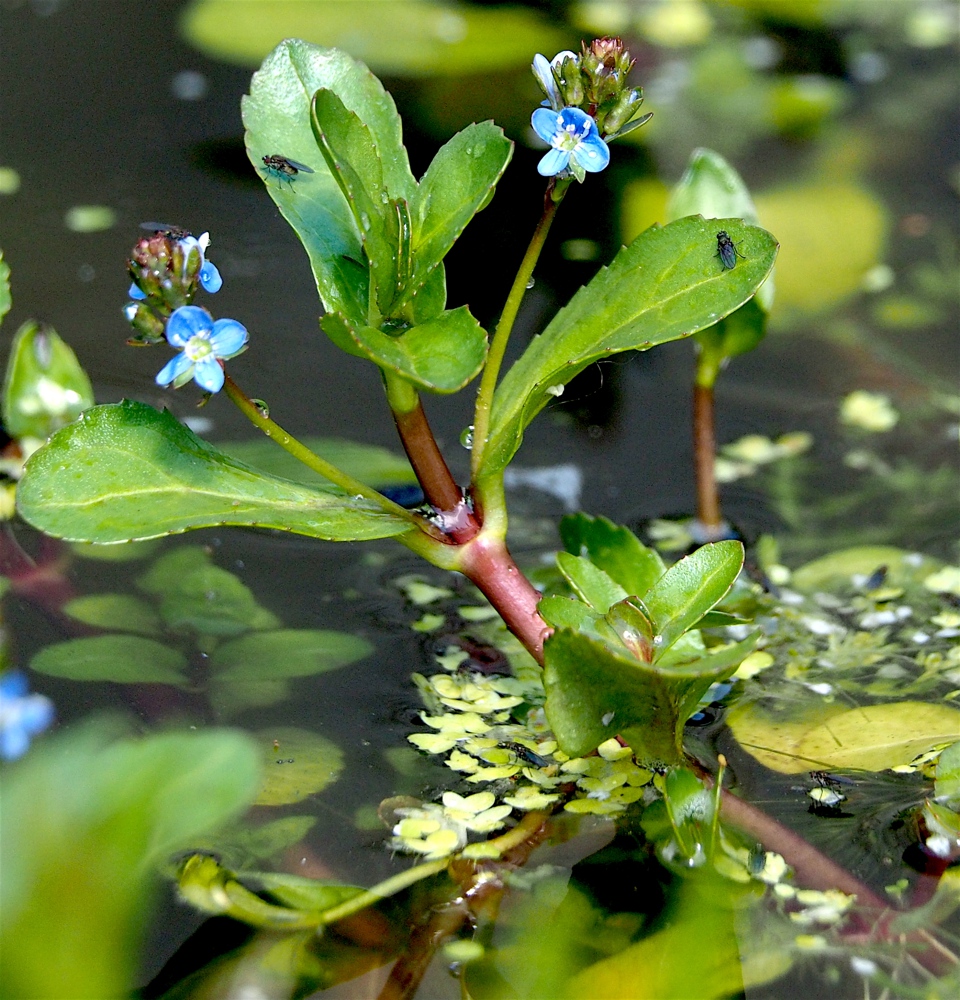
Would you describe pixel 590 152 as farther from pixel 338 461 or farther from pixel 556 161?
pixel 338 461

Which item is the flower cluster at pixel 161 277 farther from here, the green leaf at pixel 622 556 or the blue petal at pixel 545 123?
the green leaf at pixel 622 556

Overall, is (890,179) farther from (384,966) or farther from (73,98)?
(384,966)

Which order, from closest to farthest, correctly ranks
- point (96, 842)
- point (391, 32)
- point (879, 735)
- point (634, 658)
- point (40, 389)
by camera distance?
1. point (96, 842)
2. point (634, 658)
3. point (879, 735)
4. point (40, 389)
5. point (391, 32)

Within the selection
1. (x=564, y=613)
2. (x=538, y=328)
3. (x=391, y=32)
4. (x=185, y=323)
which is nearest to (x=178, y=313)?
(x=185, y=323)

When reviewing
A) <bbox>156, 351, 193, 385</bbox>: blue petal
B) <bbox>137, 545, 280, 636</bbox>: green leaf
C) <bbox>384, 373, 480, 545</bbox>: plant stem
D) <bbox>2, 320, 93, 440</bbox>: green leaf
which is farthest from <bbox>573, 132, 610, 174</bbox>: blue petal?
<bbox>2, 320, 93, 440</bbox>: green leaf

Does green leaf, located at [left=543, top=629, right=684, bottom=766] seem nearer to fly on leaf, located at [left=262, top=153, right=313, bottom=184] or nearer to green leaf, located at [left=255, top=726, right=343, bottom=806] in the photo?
green leaf, located at [left=255, top=726, right=343, bottom=806]

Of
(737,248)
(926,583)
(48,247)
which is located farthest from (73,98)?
(926,583)
